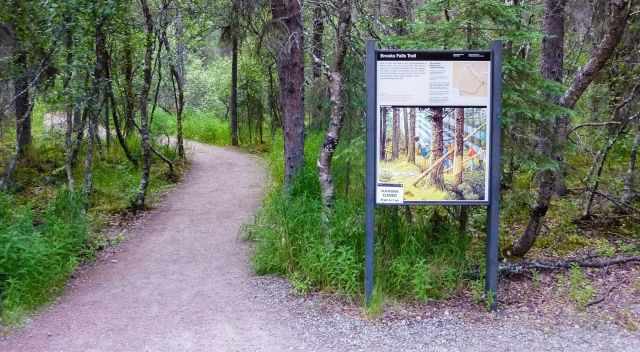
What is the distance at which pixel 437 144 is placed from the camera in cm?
525

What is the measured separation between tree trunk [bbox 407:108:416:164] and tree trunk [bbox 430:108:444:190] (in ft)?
0.54

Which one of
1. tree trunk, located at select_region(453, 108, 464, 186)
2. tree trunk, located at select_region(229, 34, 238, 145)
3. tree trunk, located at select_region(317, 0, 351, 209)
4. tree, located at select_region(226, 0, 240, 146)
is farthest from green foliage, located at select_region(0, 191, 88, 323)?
tree trunk, located at select_region(229, 34, 238, 145)

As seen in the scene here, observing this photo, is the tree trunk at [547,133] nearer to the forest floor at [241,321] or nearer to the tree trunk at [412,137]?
the forest floor at [241,321]

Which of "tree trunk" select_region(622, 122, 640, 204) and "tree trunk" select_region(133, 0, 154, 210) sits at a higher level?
"tree trunk" select_region(133, 0, 154, 210)

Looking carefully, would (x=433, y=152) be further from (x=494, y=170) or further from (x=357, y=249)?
(x=357, y=249)

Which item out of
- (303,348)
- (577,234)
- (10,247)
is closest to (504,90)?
(303,348)

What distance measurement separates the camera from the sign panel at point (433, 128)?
204 inches

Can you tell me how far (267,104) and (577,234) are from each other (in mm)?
15255

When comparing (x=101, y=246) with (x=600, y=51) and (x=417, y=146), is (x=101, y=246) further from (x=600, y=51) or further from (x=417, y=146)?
(x=600, y=51)

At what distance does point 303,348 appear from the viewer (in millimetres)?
4758

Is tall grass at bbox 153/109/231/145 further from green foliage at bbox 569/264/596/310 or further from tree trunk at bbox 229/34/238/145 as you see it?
green foliage at bbox 569/264/596/310

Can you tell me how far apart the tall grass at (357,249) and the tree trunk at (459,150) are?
932mm

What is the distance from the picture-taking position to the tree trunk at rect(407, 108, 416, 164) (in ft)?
17.1

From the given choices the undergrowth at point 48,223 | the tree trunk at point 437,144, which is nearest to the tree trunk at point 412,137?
the tree trunk at point 437,144
